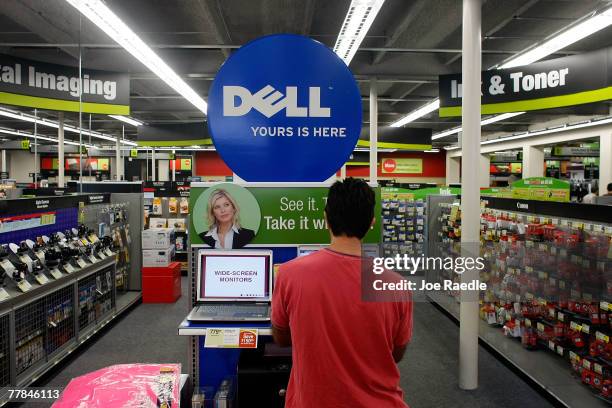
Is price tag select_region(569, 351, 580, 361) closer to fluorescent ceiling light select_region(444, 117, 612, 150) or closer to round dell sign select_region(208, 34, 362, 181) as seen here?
round dell sign select_region(208, 34, 362, 181)

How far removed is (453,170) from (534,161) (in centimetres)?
817

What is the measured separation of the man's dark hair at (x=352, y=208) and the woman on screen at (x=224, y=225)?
1315 mm

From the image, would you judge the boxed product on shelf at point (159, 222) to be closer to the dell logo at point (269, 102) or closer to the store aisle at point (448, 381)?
the store aisle at point (448, 381)

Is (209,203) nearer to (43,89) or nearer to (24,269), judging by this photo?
(24,269)

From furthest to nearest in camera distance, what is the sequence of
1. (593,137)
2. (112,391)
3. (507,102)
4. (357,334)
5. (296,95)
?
1. (593,137)
2. (507,102)
3. (296,95)
4. (112,391)
5. (357,334)

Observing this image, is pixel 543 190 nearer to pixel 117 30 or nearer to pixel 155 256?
pixel 117 30

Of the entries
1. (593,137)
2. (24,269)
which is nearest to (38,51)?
(24,269)

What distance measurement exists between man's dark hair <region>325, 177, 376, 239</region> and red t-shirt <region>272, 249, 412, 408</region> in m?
0.10

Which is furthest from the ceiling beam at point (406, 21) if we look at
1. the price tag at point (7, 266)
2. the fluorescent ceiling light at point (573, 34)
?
the price tag at point (7, 266)

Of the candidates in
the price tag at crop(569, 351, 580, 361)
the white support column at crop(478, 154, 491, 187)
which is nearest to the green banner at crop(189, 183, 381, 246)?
the price tag at crop(569, 351, 580, 361)

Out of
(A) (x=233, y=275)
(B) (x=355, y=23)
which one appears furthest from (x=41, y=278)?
(B) (x=355, y=23)

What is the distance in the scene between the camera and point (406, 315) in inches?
61.3

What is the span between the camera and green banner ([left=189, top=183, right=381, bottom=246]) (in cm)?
274

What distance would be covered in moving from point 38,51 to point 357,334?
9.69 metres
